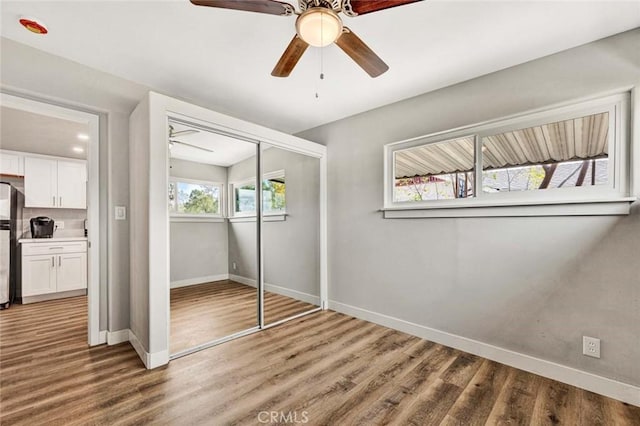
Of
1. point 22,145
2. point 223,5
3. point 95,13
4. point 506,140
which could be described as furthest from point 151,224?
point 22,145

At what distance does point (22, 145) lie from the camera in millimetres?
4004

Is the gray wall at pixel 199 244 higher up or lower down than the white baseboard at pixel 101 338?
higher up

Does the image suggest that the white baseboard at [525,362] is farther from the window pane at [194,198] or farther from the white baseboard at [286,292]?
the window pane at [194,198]

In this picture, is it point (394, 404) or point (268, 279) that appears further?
point (268, 279)

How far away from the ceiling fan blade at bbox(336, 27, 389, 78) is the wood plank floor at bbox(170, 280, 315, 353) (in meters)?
2.71

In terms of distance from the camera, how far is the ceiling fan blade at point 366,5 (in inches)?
52.4

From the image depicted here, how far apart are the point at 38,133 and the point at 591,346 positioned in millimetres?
6130

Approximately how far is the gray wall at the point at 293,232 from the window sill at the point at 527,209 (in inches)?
49.4

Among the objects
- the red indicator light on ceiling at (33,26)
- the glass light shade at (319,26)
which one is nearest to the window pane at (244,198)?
the red indicator light on ceiling at (33,26)

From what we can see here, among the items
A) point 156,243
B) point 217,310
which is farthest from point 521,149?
point 217,310

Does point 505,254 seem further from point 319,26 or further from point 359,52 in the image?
point 319,26

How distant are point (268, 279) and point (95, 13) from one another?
328cm

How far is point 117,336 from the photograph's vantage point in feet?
8.63

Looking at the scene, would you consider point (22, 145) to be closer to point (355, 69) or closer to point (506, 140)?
point (355, 69)
